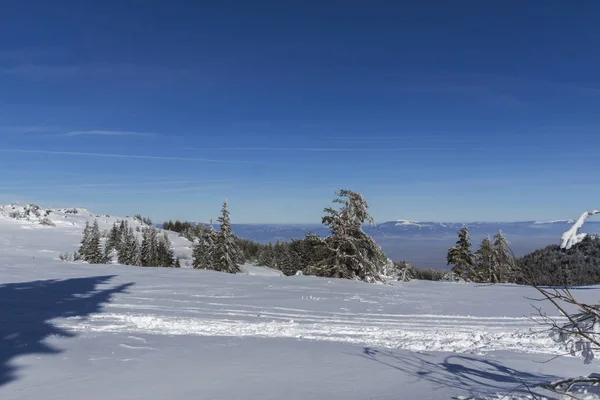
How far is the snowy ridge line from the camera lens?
327 inches

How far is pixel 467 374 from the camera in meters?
5.80

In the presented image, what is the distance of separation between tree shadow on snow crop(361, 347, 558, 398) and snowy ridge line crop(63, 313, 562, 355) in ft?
3.09

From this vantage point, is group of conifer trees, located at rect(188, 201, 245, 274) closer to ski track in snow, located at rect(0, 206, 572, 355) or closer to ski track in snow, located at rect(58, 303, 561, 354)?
ski track in snow, located at rect(0, 206, 572, 355)

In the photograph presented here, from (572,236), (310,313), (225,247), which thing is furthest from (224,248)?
(572,236)

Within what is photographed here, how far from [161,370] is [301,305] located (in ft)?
23.5

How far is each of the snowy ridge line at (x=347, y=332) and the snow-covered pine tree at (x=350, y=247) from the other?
1192 centimetres

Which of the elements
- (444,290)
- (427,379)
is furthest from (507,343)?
(444,290)

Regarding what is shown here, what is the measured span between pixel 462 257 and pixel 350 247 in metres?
15.3

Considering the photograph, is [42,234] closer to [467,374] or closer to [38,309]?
[38,309]

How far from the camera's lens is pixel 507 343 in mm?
→ 8625

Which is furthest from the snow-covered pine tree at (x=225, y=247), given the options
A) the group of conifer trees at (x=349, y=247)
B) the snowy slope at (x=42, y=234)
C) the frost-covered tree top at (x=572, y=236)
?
the snowy slope at (x=42, y=234)

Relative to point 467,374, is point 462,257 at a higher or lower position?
higher

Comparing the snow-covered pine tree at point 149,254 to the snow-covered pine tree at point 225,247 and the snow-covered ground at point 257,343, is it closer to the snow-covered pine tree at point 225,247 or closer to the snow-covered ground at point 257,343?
the snow-covered pine tree at point 225,247

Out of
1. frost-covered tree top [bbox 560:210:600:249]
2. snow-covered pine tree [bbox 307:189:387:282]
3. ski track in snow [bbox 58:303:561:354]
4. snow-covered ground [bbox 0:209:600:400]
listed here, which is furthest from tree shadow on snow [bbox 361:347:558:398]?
snow-covered pine tree [bbox 307:189:387:282]
